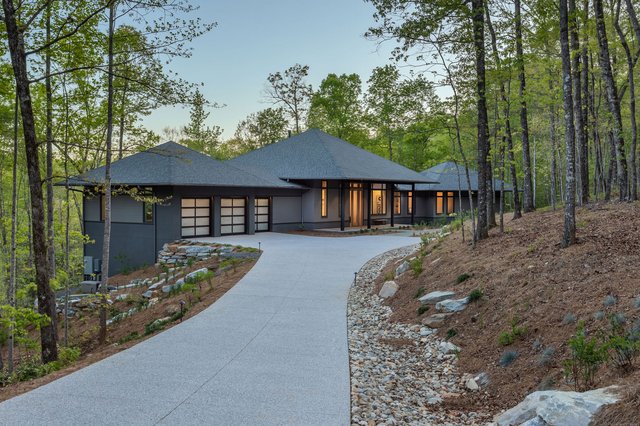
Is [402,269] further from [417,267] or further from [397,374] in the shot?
[397,374]

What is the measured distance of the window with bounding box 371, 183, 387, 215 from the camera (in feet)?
87.6

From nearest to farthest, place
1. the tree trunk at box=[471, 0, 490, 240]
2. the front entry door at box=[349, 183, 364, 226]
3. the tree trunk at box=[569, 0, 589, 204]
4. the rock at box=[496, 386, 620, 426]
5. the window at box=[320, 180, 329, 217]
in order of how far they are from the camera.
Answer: the rock at box=[496, 386, 620, 426]
the tree trunk at box=[471, 0, 490, 240]
the tree trunk at box=[569, 0, 589, 204]
the window at box=[320, 180, 329, 217]
the front entry door at box=[349, 183, 364, 226]

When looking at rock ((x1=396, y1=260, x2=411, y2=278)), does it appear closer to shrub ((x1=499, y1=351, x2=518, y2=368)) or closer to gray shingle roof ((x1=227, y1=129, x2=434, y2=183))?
shrub ((x1=499, y1=351, x2=518, y2=368))

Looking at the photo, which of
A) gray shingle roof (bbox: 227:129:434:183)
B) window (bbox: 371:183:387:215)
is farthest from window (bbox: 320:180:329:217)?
window (bbox: 371:183:387:215)

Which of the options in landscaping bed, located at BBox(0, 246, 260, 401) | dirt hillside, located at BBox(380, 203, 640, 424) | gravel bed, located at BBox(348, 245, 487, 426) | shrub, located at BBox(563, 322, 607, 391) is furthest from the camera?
landscaping bed, located at BBox(0, 246, 260, 401)

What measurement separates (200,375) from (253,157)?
22.5 metres

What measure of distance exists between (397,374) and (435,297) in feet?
8.72

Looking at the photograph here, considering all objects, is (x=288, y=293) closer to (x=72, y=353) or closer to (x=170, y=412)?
(x=72, y=353)

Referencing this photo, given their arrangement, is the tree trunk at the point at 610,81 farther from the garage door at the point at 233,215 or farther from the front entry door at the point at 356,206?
the garage door at the point at 233,215

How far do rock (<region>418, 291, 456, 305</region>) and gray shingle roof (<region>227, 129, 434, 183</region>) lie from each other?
14.1 metres

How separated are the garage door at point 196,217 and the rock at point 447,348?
46.5ft

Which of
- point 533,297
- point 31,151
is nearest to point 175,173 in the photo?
point 31,151

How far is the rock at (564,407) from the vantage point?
129 inches

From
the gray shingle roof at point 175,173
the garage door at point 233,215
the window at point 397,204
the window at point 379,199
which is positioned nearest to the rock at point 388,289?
the gray shingle roof at point 175,173
